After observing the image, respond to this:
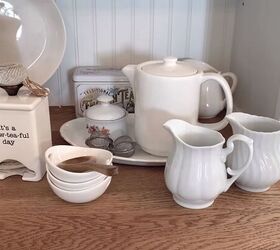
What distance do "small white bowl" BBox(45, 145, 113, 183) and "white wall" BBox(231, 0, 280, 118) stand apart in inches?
15.3

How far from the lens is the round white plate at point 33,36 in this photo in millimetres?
961

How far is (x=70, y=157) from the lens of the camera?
0.74 metres

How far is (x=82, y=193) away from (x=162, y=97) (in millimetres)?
242

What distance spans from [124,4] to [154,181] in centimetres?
52

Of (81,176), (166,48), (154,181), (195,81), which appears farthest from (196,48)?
(81,176)

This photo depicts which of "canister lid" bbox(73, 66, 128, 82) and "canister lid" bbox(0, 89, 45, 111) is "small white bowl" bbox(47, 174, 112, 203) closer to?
"canister lid" bbox(0, 89, 45, 111)

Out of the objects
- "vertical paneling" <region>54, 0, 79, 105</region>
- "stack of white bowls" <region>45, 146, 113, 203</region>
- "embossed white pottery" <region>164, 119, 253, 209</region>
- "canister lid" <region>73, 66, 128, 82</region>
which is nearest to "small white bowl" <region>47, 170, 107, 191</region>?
"stack of white bowls" <region>45, 146, 113, 203</region>

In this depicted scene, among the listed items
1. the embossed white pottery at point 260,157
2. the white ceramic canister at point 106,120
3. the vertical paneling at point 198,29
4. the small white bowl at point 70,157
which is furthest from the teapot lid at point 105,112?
the vertical paneling at point 198,29

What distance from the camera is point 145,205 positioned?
69 cm

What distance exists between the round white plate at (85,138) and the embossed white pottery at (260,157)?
0.17 meters

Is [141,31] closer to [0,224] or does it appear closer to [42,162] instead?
[42,162]

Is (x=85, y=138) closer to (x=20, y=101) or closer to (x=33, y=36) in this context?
(x=20, y=101)

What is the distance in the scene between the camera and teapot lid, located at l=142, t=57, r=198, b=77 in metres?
0.75

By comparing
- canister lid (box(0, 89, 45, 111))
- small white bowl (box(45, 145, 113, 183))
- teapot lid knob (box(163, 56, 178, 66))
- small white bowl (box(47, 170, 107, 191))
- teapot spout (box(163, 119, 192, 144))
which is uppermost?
teapot lid knob (box(163, 56, 178, 66))
